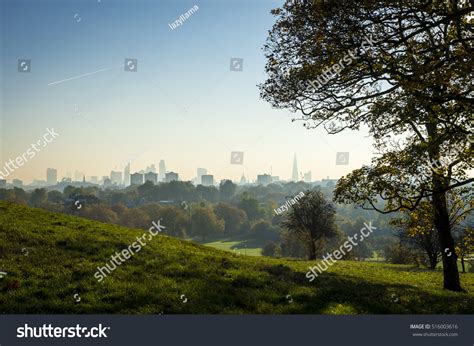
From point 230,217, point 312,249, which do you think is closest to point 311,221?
point 312,249

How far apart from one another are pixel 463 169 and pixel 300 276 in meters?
10.1

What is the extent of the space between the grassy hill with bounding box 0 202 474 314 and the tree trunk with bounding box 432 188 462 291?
3625 mm

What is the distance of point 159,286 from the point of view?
13.4 meters

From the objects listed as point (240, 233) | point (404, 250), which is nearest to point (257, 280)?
point (404, 250)

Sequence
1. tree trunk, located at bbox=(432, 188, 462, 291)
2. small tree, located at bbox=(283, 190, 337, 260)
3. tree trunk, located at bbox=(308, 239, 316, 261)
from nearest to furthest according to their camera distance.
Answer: tree trunk, located at bbox=(432, 188, 462, 291)
tree trunk, located at bbox=(308, 239, 316, 261)
small tree, located at bbox=(283, 190, 337, 260)

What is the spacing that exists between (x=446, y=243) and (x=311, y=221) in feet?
96.4

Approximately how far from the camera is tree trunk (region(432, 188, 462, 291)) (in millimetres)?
21047

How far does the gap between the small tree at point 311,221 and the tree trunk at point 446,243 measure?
A: 93.8 feet

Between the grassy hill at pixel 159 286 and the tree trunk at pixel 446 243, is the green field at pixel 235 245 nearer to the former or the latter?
the tree trunk at pixel 446 243

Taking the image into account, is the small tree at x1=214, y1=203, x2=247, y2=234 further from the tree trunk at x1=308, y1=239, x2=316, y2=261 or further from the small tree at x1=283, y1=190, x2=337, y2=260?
the tree trunk at x1=308, y1=239, x2=316, y2=261

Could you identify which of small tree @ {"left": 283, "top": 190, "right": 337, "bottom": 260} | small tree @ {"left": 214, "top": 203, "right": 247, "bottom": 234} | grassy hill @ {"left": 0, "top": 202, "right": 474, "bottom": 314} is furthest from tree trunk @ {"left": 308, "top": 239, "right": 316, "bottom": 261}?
small tree @ {"left": 214, "top": 203, "right": 247, "bottom": 234}

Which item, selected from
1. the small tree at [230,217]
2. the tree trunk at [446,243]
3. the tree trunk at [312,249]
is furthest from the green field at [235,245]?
the tree trunk at [446,243]

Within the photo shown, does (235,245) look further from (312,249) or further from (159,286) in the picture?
(159,286)

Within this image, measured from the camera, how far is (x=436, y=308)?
47.8ft
